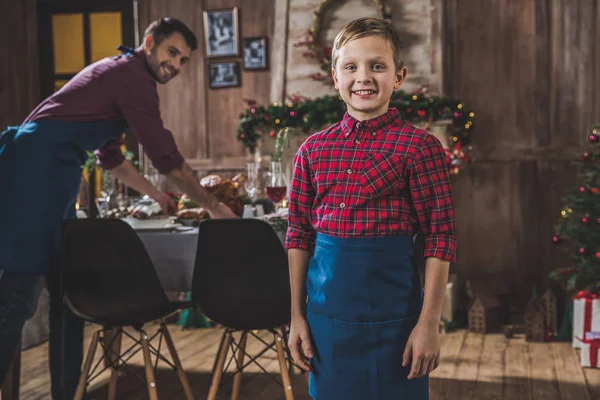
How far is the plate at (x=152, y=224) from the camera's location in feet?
9.17

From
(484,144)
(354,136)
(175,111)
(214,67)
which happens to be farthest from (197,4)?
(354,136)

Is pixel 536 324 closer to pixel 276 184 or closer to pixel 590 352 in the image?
pixel 590 352

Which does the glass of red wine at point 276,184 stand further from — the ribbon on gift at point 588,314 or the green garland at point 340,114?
the ribbon on gift at point 588,314

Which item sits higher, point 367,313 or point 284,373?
point 367,313

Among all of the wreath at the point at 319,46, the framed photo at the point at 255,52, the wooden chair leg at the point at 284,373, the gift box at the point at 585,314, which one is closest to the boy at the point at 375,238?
the wooden chair leg at the point at 284,373

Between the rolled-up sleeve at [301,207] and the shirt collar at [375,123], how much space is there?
0.36 feet

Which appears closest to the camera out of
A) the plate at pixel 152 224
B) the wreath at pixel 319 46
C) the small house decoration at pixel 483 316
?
the plate at pixel 152 224

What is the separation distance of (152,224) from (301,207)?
1620mm

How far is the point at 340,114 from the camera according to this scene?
4.64m

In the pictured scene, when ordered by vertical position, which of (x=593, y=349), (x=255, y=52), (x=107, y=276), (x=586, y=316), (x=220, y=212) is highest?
(x=255, y=52)

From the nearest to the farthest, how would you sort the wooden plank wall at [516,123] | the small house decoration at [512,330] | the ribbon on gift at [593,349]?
the ribbon on gift at [593,349]
the small house decoration at [512,330]
the wooden plank wall at [516,123]

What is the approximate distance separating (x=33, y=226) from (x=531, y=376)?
95.0 inches

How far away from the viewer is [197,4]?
5.33 meters

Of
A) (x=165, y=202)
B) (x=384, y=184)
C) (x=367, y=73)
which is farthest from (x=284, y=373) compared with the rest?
(x=367, y=73)
